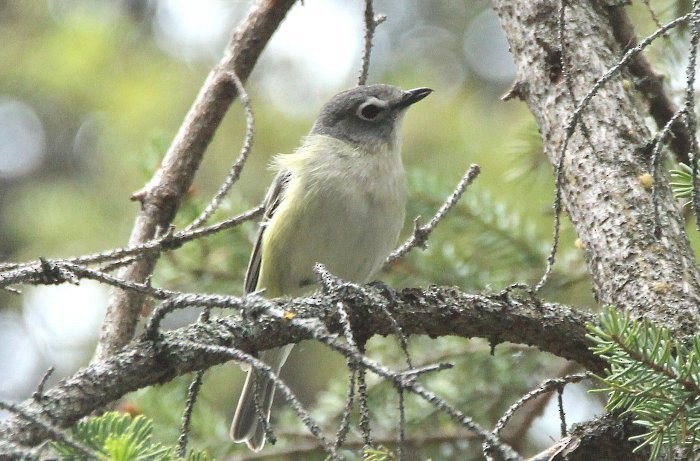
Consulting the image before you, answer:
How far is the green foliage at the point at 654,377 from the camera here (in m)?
2.31

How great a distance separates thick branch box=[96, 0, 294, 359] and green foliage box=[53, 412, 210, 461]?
1.48 metres

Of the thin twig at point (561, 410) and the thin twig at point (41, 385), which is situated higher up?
the thin twig at point (41, 385)

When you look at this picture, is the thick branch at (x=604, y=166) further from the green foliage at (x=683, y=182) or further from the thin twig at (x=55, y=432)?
the thin twig at (x=55, y=432)

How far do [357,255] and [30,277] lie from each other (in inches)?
89.2

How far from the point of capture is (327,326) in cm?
305

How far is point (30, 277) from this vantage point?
2.60 meters

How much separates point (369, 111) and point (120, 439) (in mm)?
3758

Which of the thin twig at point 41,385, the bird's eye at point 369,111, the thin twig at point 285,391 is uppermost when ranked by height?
the bird's eye at point 369,111

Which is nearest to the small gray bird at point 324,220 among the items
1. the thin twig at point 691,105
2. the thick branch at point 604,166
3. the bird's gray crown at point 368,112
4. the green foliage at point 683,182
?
the bird's gray crown at point 368,112

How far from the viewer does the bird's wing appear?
5047 millimetres

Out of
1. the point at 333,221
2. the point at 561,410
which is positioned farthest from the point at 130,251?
the point at 333,221

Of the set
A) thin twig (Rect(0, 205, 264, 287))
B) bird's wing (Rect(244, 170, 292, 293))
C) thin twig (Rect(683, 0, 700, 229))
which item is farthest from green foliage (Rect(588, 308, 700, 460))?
bird's wing (Rect(244, 170, 292, 293))

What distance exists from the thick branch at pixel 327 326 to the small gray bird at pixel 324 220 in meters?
1.42

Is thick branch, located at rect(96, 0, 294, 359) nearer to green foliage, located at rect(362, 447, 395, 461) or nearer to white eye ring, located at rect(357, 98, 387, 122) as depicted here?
white eye ring, located at rect(357, 98, 387, 122)
